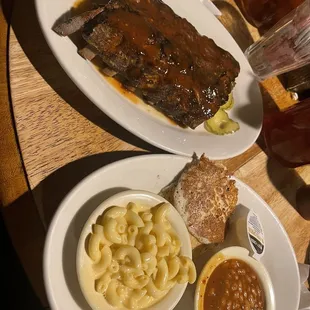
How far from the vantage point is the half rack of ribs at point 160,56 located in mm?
1646

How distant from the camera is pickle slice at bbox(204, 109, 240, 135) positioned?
2041 mm

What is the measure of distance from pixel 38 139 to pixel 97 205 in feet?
0.97

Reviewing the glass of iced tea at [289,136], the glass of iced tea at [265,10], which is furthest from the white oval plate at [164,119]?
the glass of iced tea at [265,10]

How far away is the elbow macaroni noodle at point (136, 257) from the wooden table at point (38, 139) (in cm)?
20

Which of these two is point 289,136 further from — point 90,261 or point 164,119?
point 90,261

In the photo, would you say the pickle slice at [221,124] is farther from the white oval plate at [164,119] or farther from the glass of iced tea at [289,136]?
the glass of iced tea at [289,136]

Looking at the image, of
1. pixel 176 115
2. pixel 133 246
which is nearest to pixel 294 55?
pixel 176 115

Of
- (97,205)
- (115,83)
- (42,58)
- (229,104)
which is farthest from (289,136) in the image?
(42,58)

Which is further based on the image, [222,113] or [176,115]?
[222,113]

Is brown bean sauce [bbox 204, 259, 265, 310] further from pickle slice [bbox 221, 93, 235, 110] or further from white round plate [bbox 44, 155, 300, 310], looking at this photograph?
pickle slice [bbox 221, 93, 235, 110]

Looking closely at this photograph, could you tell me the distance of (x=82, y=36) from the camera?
1652 millimetres

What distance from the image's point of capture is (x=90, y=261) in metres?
1.49

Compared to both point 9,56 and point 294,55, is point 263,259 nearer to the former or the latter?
point 294,55

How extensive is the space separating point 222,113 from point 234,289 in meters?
0.74
